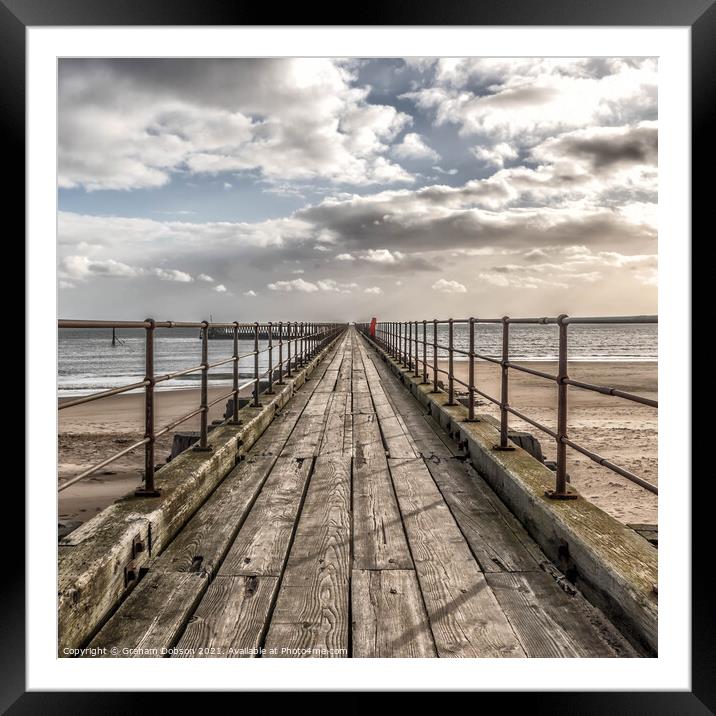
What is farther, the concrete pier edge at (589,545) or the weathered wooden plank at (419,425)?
the weathered wooden plank at (419,425)

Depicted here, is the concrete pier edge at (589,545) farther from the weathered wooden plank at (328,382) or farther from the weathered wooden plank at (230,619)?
the weathered wooden plank at (328,382)

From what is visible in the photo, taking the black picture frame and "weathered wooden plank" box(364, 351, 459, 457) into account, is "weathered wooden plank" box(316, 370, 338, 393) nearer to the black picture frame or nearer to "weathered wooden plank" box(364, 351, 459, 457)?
"weathered wooden plank" box(364, 351, 459, 457)

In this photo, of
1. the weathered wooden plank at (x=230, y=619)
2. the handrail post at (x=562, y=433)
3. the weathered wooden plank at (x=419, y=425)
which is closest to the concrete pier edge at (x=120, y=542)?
the weathered wooden plank at (x=230, y=619)

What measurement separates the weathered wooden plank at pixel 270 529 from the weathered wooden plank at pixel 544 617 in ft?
3.31

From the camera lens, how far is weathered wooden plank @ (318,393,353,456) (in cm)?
469

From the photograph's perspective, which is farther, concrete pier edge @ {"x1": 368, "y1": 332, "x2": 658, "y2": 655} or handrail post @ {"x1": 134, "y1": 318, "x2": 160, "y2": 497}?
handrail post @ {"x1": 134, "y1": 318, "x2": 160, "y2": 497}

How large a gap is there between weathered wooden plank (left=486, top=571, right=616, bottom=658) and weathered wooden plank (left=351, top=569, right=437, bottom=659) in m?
0.35

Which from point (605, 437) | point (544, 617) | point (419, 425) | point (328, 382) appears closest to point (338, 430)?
point (419, 425)

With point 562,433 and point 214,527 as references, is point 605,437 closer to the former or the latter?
point 562,433

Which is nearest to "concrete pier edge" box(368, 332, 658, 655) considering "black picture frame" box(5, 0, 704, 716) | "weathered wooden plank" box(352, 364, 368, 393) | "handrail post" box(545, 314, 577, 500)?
"handrail post" box(545, 314, 577, 500)
